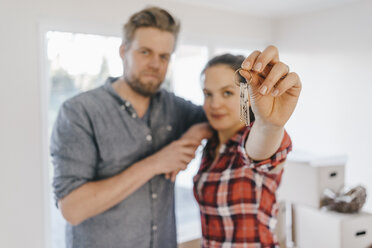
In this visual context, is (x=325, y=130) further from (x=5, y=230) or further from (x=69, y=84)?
(x=5, y=230)

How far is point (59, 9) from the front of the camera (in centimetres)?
161

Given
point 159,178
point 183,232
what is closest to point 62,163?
point 159,178

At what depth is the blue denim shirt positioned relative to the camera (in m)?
0.79

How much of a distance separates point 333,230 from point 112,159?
0.88 m

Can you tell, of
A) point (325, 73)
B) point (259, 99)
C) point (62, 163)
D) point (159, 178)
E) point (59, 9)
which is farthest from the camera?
point (59, 9)

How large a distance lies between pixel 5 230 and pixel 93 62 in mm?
919

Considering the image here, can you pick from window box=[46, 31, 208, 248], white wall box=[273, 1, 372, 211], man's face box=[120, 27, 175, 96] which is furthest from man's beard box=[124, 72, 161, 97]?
window box=[46, 31, 208, 248]

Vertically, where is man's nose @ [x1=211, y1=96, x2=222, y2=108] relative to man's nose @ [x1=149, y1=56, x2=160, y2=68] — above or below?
below

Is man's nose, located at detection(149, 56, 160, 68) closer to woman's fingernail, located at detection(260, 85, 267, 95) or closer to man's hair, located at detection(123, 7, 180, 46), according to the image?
man's hair, located at detection(123, 7, 180, 46)

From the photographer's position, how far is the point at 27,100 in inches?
60.4

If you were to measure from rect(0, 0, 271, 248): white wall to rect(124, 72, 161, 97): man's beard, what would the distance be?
0.58 meters

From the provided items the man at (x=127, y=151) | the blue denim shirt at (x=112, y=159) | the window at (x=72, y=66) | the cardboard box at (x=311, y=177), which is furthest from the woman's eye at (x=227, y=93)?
the window at (x=72, y=66)

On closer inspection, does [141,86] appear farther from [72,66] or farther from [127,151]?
[72,66]

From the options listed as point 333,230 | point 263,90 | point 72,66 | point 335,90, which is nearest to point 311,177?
point 333,230
